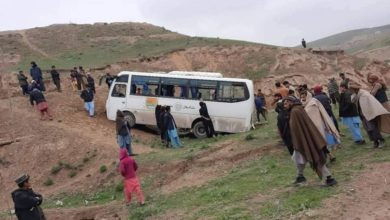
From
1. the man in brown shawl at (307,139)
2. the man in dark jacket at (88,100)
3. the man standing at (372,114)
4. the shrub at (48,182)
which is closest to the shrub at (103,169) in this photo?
the shrub at (48,182)

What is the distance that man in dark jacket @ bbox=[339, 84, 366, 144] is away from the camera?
528 inches

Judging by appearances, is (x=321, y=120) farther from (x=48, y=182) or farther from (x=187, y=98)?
(x=187, y=98)

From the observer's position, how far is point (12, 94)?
2916cm

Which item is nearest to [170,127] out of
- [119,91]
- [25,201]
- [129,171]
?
[119,91]

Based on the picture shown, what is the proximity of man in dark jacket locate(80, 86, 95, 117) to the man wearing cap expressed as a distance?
561 inches

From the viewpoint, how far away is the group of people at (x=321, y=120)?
9.78 m

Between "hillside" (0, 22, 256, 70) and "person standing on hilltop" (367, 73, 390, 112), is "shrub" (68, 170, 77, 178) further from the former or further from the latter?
"hillside" (0, 22, 256, 70)

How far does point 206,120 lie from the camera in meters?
21.3

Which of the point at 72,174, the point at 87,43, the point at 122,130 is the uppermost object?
the point at 87,43

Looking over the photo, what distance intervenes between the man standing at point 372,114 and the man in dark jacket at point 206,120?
352 inches

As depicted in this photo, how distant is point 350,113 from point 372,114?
1.04 m

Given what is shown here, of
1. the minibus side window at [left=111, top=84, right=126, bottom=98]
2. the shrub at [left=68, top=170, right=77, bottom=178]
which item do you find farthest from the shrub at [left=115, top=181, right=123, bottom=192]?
the minibus side window at [left=111, top=84, right=126, bottom=98]

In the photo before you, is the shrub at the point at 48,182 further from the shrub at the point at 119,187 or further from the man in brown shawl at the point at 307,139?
the man in brown shawl at the point at 307,139

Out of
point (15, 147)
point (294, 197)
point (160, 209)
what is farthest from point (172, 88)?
point (294, 197)
